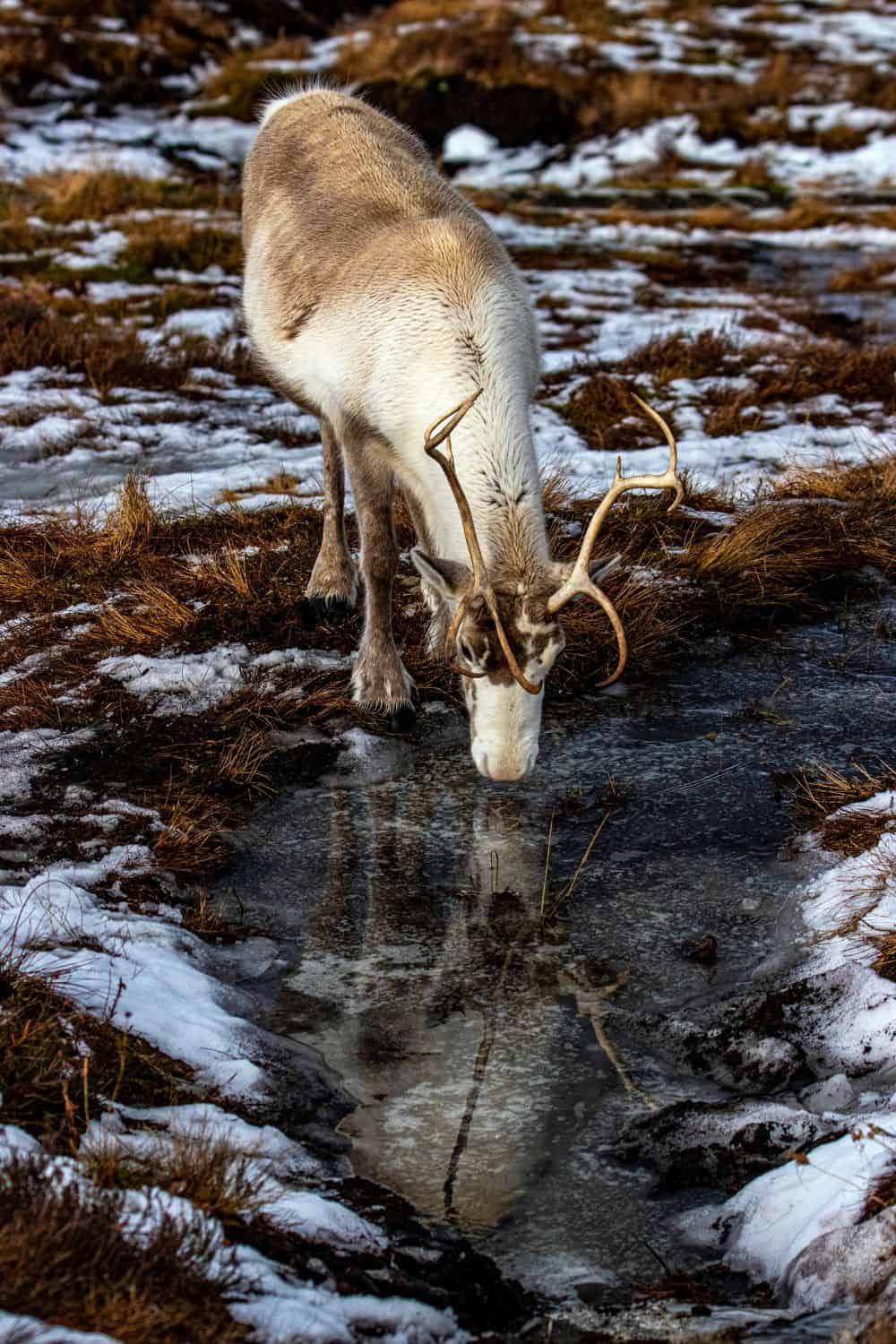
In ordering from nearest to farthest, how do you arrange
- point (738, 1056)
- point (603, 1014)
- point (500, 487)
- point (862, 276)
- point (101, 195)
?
point (738, 1056), point (603, 1014), point (500, 487), point (862, 276), point (101, 195)

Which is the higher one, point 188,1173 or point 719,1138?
point 188,1173

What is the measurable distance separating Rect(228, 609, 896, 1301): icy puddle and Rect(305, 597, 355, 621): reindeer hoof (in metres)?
0.89

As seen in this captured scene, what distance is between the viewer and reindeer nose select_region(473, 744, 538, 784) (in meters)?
3.93

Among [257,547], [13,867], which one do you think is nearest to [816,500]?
[257,547]

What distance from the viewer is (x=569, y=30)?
76.3ft

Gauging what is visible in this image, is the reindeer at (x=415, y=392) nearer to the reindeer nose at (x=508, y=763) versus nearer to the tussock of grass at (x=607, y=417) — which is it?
the reindeer nose at (x=508, y=763)

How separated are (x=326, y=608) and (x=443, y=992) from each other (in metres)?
2.58

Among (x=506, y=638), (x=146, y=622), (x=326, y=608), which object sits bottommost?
(x=326, y=608)

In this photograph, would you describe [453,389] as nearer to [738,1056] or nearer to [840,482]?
[738,1056]

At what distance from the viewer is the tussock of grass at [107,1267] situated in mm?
2002

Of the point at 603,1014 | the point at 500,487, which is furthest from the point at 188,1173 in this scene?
the point at 500,487

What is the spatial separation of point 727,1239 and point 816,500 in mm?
4667

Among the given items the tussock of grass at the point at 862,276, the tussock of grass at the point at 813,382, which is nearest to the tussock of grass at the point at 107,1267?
the tussock of grass at the point at 813,382

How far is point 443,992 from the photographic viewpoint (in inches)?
141
